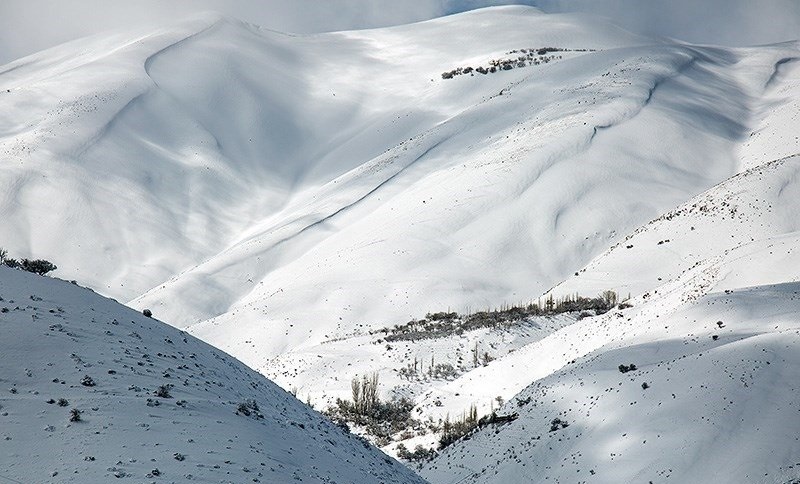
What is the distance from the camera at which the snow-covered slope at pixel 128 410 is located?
27.9ft

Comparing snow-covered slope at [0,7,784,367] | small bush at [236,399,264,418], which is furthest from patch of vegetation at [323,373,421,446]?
small bush at [236,399,264,418]

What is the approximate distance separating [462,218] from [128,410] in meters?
Result: 31.6

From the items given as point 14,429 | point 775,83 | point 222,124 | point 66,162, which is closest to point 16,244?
point 66,162

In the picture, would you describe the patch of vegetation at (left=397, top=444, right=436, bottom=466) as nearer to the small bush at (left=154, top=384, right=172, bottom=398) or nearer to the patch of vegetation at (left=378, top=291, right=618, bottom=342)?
the patch of vegetation at (left=378, top=291, right=618, bottom=342)

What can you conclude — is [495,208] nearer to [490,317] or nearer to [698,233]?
[698,233]

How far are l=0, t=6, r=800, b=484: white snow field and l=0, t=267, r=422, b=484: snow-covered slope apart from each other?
204mm

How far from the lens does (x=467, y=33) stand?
290 feet

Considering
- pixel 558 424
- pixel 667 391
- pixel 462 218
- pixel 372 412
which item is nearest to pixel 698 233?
pixel 462 218

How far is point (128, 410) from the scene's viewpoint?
9.52 m

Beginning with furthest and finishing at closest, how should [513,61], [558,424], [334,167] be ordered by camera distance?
[513,61] → [334,167] → [558,424]

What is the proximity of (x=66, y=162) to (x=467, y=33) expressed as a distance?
1832 inches

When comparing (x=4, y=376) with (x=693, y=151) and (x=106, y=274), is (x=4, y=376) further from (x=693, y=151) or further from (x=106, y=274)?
(x=693, y=151)

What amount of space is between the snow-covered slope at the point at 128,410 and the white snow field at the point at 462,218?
204mm

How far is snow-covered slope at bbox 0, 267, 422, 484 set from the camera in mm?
8500
